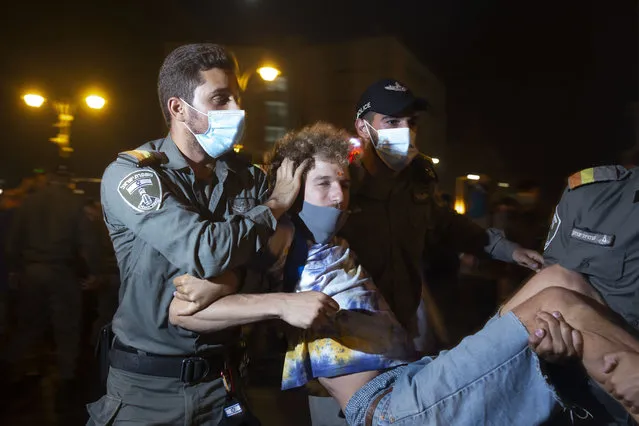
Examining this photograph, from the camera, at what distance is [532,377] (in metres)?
1.30

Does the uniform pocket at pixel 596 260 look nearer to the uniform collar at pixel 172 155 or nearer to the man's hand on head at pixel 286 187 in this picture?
the man's hand on head at pixel 286 187

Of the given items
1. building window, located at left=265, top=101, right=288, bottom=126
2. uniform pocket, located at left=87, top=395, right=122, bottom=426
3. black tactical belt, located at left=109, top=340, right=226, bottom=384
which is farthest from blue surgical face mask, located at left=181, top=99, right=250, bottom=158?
building window, located at left=265, top=101, right=288, bottom=126

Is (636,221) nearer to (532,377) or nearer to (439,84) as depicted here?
(532,377)

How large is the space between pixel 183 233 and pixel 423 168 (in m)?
1.30

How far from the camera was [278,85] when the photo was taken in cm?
938

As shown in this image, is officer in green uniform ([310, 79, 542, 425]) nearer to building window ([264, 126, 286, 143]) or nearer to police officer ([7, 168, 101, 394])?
police officer ([7, 168, 101, 394])

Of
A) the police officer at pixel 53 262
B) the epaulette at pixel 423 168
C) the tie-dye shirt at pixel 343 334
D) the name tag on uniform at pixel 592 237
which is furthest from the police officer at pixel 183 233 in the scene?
the police officer at pixel 53 262

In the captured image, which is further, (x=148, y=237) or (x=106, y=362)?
(x=106, y=362)

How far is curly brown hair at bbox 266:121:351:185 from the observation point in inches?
67.9

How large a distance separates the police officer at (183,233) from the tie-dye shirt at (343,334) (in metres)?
0.19

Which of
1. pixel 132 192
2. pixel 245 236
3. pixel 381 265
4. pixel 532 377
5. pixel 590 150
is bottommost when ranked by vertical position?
pixel 532 377

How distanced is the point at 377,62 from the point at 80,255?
9.18 metres

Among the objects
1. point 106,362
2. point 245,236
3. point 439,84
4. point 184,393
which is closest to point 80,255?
point 106,362

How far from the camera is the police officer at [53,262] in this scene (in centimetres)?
421
